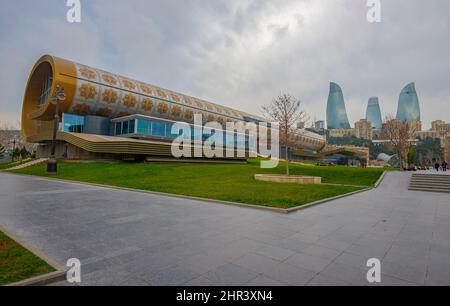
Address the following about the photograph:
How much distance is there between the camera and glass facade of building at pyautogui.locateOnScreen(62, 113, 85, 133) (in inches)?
1719

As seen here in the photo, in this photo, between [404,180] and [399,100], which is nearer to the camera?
[404,180]

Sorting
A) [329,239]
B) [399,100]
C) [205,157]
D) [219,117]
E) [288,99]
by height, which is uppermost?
[399,100]

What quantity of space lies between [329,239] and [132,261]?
4445 millimetres

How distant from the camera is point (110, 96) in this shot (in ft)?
150

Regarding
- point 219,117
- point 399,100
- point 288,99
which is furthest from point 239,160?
point 399,100

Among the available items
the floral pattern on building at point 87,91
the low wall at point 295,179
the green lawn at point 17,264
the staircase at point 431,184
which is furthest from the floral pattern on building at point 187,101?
the green lawn at point 17,264

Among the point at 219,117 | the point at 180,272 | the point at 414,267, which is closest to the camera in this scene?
the point at 180,272

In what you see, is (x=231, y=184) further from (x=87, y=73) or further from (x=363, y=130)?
(x=363, y=130)

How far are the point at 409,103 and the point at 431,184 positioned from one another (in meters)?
A: 214

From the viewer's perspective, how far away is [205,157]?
148ft

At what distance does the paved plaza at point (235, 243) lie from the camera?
3.71 metres

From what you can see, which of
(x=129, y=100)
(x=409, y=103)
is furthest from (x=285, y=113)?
(x=409, y=103)

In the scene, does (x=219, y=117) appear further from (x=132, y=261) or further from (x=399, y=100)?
(x=399, y=100)

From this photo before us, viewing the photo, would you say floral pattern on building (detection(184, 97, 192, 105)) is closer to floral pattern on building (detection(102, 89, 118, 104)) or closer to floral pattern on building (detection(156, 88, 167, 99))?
floral pattern on building (detection(156, 88, 167, 99))
